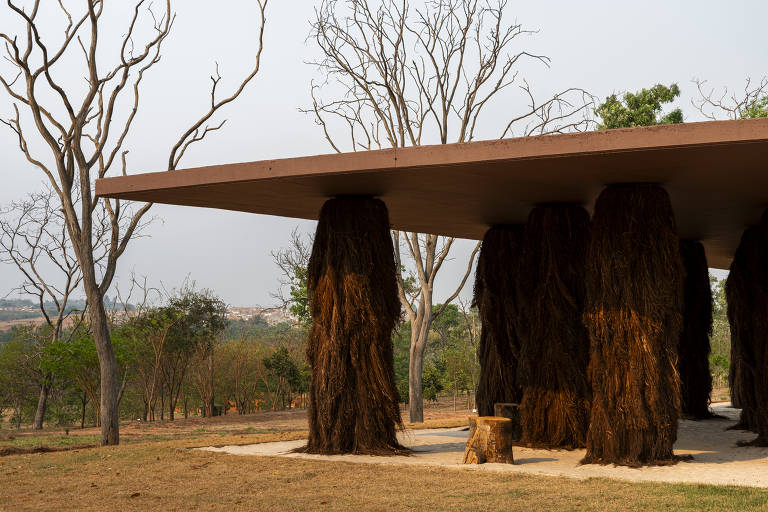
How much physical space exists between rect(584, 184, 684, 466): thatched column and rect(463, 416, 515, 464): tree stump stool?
806 millimetres

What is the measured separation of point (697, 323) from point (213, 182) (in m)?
8.46

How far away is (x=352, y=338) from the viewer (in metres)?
8.35

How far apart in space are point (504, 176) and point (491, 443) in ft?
8.89

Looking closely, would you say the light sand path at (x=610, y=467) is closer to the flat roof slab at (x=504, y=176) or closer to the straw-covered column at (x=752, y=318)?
the straw-covered column at (x=752, y=318)

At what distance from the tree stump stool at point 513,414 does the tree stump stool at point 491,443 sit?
50.5 inches

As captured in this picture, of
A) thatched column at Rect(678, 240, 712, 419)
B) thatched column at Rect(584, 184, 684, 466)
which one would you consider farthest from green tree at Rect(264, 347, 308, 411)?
thatched column at Rect(584, 184, 684, 466)

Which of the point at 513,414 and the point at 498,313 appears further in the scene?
the point at 498,313

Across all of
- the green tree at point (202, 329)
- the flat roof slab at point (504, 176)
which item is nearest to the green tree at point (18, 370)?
the green tree at point (202, 329)

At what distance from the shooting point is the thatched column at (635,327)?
7.50 meters

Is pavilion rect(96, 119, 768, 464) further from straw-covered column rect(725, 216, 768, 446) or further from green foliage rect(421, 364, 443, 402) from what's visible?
green foliage rect(421, 364, 443, 402)

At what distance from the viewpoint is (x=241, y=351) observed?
946 inches

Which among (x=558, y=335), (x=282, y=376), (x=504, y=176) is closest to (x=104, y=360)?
(x=558, y=335)

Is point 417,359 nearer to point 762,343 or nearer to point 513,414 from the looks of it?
point 513,414

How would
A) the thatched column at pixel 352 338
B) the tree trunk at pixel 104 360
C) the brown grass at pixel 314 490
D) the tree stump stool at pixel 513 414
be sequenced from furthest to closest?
the tree trunk at pixel 104 360
the tree stump stool at pixel 513 414
the thatched column at pixel 352 338
the brown grass at pixel 314 490
